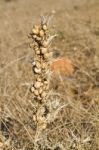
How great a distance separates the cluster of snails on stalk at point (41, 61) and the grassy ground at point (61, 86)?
63 millimetres

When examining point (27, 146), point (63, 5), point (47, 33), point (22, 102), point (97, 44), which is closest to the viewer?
point (47, 33)

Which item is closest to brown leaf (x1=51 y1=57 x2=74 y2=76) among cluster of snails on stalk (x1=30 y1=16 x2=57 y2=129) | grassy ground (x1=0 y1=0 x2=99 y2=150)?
grassy ground (x1=0 y1=0 x2=99 y2=150)

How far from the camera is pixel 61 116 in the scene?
8.45ft

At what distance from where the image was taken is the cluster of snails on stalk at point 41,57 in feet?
6.17

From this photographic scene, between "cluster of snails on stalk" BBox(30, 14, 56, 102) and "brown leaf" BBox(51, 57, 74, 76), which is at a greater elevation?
"cluster of snails on stalk" BBox(30, 14, 56, 102)

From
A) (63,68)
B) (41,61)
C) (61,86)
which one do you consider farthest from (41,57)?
(63,68)

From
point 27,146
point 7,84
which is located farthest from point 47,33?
point 7,84

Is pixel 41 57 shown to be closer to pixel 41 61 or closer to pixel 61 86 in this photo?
pixel 41 61

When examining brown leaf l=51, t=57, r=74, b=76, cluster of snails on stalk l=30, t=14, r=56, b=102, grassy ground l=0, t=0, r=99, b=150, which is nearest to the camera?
cluster of snails on stalk l=30, t=14, r=56, b=102

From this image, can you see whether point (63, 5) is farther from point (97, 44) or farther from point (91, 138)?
point (91, 138)

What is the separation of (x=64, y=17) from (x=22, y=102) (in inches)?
132

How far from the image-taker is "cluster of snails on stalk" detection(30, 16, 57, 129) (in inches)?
74.1

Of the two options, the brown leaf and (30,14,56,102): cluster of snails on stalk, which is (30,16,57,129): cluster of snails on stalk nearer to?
(30,14,56,102): cluster of snails on stalk

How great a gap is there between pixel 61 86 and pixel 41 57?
141cm
